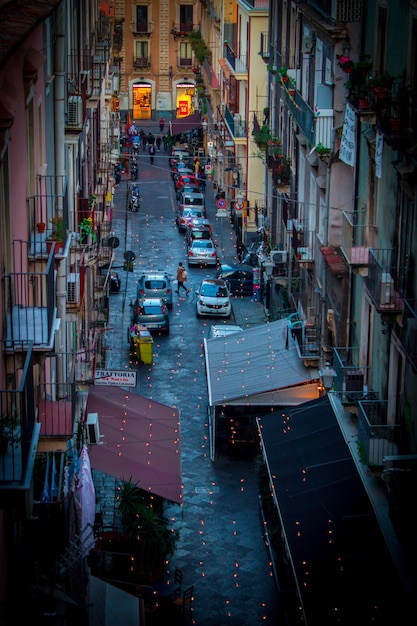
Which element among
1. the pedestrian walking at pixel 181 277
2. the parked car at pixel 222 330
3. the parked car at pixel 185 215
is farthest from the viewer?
the parked car at pixel 185 215

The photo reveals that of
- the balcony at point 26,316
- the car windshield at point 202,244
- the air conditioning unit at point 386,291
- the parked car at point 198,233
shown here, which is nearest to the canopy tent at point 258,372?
the air conditioning unit at point 386,291

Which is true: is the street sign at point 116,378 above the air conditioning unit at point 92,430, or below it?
above

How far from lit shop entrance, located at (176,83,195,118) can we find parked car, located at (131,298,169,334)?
167 ft

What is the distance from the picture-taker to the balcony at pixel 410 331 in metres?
18.5

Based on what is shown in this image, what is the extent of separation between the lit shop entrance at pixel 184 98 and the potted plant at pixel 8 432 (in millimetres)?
81539

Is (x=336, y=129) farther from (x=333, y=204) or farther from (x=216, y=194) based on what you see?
(x=216, y=194)

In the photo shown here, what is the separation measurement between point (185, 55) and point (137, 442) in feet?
225

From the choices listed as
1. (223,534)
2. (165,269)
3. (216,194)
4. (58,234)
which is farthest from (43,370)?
(216,194)

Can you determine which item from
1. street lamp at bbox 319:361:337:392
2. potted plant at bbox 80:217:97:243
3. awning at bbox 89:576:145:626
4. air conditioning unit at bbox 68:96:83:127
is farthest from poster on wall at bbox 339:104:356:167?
awning at bbox 89:576:145:626

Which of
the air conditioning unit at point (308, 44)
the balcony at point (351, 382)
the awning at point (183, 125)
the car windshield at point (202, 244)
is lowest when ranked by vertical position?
the balcony at point (351, 382)

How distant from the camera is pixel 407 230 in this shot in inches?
861

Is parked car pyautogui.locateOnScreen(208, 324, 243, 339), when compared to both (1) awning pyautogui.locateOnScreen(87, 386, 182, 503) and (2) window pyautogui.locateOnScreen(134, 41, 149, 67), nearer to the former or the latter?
(1) awning pyautogui.locateOnScreen(87, 386, 182, 503)

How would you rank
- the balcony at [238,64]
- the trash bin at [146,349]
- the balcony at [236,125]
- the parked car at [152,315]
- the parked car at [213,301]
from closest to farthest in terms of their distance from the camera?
the trash bin at [146,349]
the parked car at [152,315]
the parked car at [213,301]
the balcony at [238,64]
the balcony at [236,125]

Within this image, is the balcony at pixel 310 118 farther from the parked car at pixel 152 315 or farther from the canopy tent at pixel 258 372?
the parked car at pixel 152 315
